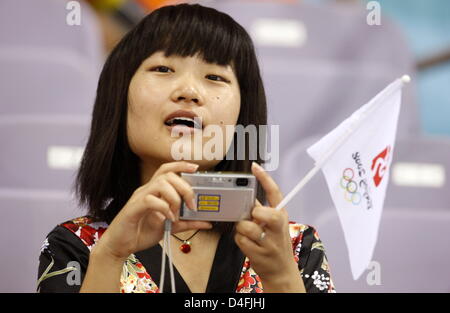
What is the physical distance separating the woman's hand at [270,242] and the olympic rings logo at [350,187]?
0.43ft

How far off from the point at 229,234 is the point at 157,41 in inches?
10.0

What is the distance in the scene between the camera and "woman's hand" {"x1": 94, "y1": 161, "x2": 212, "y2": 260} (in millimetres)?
620

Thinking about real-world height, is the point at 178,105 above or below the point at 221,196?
above

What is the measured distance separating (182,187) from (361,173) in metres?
0.25

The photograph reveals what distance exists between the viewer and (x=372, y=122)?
0.77m

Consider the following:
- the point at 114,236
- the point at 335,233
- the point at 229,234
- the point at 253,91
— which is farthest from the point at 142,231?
the point at 335,233

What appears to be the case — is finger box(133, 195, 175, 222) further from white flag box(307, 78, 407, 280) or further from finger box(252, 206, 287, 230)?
white flag box(307, 78, 407, 280)

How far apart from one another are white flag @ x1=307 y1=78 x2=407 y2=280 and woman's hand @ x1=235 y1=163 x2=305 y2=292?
0.36ft


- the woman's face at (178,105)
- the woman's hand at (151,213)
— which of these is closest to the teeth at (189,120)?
the woman's face at (178,105)

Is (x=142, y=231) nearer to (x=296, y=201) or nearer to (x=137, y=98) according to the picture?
(x=137, y=98)

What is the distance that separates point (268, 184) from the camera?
2.10 ft

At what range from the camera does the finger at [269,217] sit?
623 millimetres

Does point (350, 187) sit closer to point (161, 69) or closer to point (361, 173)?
point (361, 173)

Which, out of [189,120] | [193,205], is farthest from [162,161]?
[193,205]
